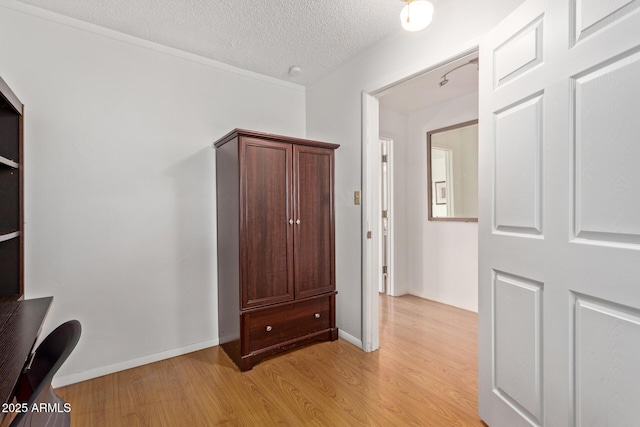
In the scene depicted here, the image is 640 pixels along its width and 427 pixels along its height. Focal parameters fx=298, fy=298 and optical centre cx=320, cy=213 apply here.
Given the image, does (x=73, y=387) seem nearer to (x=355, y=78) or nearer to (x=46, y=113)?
(x=46, y=113)

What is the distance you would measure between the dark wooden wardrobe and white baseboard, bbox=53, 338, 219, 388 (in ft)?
0.63

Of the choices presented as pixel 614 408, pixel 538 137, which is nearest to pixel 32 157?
pixel 538 137

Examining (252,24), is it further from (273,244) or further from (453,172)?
(453,172)

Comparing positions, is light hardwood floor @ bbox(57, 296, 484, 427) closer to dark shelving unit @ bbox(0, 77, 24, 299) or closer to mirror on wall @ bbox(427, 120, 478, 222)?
dark shelving unit @ bbox(0, 77, 24, 299)

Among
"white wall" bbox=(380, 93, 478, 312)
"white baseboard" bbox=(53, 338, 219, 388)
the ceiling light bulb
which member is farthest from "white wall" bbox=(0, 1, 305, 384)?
"white wall" bbox=(380, 93, 478, 312)

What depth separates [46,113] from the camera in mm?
1921

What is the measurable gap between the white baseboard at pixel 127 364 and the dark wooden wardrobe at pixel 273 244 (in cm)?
19

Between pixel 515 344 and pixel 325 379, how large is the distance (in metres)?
1.21

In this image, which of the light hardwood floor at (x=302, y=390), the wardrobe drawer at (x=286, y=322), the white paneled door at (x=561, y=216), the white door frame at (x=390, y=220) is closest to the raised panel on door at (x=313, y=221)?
the wardrobe drawer at (x=286, y=322)

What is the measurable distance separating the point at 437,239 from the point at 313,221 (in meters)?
1.90

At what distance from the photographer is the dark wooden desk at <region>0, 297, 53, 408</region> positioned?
0.79m

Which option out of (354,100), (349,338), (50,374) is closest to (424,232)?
(349,338)

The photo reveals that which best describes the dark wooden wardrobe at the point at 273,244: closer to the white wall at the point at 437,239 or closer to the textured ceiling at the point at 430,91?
the textured ceiling at the point at 430,91

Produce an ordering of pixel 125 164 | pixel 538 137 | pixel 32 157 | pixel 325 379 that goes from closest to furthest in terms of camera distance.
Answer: pixel 538 137 < pixel 32 157 < pixel 325 379 < pixel 125 164
